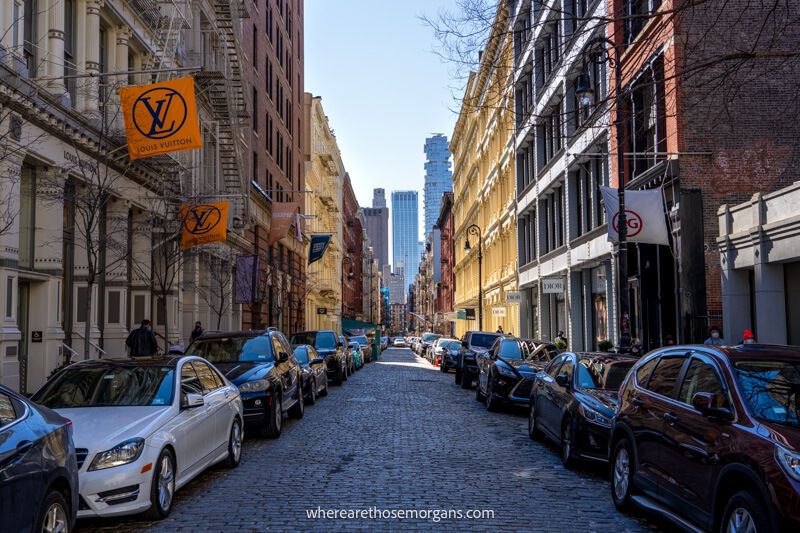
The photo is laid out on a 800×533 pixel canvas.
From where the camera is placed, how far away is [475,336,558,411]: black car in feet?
56.4

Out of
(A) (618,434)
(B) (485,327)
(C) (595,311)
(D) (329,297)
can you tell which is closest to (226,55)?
(C) (595,311)

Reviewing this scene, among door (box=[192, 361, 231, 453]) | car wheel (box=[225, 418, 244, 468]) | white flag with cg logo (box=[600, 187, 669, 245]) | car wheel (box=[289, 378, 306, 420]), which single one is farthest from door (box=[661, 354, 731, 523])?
white flag with cg logo (box=[600, 187, 669, 245])

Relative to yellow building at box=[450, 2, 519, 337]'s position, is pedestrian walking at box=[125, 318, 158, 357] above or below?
below

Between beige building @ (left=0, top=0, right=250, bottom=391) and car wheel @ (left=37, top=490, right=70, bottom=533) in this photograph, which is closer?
car wheel @ (left=37, top=490, right=70, bottom=533)

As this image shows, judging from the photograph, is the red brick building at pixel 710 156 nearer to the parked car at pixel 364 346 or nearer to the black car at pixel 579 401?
the black car at pixel 579 401

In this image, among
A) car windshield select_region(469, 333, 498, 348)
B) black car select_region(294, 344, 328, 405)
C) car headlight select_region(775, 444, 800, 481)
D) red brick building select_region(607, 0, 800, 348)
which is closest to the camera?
car headlight select_region(775, 444, 800, 481)

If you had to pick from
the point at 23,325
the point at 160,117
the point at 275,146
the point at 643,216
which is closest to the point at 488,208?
the point at 275,146

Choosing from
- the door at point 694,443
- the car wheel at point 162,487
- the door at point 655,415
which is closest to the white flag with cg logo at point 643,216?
the door at point 655,415

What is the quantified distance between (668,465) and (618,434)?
1493 mm

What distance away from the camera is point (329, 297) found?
72.4 meters

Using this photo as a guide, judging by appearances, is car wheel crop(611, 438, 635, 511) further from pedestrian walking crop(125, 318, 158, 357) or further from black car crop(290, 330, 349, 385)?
black car crop(290, 330, 349, 385)

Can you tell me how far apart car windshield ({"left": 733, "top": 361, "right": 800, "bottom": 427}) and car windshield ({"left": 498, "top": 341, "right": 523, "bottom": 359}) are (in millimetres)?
12762

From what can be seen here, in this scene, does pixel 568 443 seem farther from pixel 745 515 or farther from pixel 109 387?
pixel 109 387

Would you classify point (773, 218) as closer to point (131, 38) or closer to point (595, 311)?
point (595, 311)
